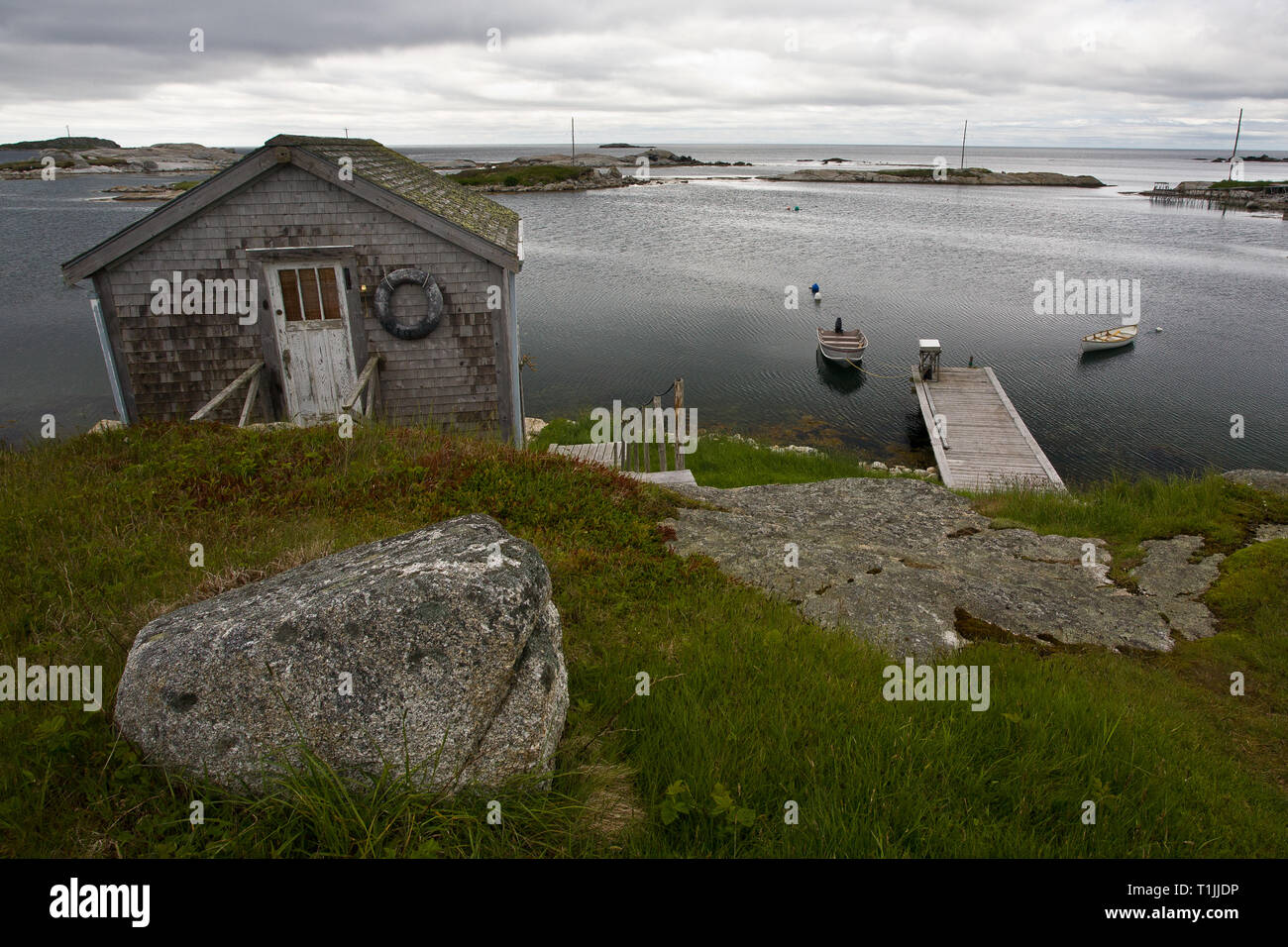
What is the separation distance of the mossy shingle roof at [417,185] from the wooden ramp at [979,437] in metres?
12.3

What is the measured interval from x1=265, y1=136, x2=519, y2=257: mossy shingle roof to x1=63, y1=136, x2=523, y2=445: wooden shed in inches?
2.8

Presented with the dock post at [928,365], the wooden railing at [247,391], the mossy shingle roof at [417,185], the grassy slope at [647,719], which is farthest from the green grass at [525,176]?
the grassy slope at [647,719]

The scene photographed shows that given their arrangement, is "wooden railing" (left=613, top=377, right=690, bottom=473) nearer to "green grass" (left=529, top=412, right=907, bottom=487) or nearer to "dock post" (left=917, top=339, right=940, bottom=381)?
"green grass" (left=529, top=412, right=907, bottom=487)

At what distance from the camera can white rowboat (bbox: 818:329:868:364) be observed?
1171 inches

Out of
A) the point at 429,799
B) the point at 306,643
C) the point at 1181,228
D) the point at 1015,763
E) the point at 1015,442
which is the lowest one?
A: the point at 1015,442

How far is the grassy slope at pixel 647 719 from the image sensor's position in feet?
11.8

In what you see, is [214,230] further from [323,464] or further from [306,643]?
[306,643]

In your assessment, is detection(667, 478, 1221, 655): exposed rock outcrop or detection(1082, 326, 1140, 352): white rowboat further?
detection(1082, 326, 1140, 352): white rowboat

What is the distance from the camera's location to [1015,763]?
4445mm

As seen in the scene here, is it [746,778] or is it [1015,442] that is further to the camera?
[1015,442]

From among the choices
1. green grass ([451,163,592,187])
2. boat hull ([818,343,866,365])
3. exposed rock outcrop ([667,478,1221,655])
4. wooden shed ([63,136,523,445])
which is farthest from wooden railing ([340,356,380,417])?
green grass ([451,163,592,187])

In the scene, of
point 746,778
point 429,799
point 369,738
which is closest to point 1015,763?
point 746,778

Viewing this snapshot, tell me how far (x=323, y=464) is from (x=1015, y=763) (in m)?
7.80

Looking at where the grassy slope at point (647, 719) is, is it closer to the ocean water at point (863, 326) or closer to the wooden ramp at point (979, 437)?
the wooden ramp at point (979, 437)
